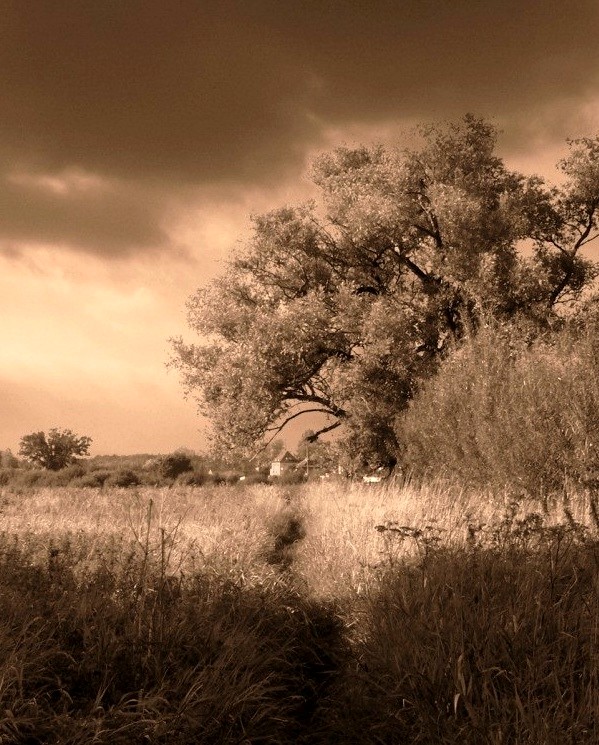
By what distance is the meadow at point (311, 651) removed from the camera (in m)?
4.11

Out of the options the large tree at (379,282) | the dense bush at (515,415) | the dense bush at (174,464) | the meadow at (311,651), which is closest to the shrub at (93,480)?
the dense bush at (174,464)

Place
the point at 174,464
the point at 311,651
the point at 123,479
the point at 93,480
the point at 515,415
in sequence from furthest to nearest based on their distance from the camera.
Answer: the point at 174,464 → the point at 123,479 → the point at 93,480 → the point at 515,415 → the point at 311,651

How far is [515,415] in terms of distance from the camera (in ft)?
48.6

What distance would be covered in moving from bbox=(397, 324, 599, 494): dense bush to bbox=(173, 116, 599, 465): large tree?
120 inches

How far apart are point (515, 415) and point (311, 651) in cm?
940

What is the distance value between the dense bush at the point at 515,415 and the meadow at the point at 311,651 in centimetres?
597

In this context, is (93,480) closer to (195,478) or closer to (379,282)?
(195,478)

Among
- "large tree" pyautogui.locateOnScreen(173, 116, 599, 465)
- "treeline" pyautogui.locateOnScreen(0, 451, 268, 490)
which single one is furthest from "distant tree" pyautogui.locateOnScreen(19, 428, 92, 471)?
"large tree" pyautogui.locateOnScreen(173, 116, 599, 465)

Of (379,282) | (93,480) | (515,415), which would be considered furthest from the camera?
(93,480)

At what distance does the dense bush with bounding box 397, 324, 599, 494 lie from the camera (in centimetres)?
1374

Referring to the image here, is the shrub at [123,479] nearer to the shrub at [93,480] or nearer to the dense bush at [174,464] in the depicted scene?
the shrub at [93,480]

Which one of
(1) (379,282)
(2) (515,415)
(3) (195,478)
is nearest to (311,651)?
(2) (515,415)

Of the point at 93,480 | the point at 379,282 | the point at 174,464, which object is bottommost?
the point at 93,480

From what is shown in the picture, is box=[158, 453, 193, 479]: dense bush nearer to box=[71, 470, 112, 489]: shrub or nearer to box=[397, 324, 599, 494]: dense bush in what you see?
box=[71, 470, 112, 489]: shrub
